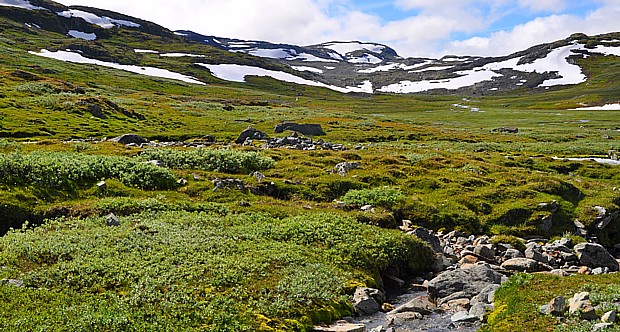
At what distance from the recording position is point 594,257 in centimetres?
2348

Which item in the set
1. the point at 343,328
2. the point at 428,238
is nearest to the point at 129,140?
the point at 428,238

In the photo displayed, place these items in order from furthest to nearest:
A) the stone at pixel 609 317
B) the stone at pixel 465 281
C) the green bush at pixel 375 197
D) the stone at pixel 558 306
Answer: the green bush at pixel 375 197, the stone at pixel 465 281, the stone at pixel 558 306, the stone at pixel 609 317

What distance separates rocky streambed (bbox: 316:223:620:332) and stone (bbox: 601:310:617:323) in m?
0.47

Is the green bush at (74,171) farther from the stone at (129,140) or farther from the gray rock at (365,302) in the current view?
the stone at (129,140)

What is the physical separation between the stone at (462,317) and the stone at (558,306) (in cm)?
275

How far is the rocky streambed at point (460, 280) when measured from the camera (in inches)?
627

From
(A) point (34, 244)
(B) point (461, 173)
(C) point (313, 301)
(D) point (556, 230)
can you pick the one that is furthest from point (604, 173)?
(A) point (34, 244)

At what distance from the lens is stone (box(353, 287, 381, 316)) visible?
17.0 meters

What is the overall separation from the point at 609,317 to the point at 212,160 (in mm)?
27971

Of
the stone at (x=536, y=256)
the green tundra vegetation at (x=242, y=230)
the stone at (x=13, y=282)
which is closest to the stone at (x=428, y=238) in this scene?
the green tundra vegetation at (x=242, y=230)

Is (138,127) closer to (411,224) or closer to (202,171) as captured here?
(202,171)

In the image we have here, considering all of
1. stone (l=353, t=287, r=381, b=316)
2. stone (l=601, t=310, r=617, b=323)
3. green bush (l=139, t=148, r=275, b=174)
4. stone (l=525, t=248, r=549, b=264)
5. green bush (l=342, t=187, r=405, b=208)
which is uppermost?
stone (l=601, t=310, r=617, b=323)

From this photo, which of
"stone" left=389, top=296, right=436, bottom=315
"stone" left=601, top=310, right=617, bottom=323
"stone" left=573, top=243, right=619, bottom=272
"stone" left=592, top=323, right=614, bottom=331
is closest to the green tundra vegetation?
"stone" left=592, top=323, right=614, bottom=331

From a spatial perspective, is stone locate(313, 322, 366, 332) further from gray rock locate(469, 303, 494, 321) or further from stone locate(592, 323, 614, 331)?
stone locate(592, 323, 614, 331)
